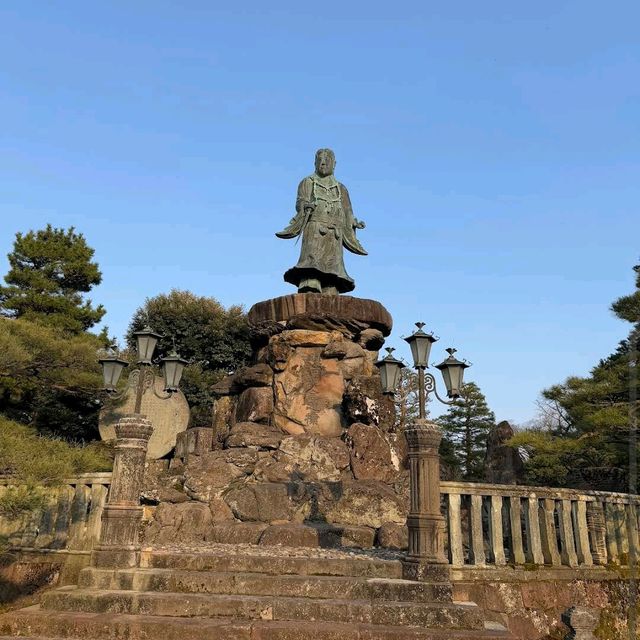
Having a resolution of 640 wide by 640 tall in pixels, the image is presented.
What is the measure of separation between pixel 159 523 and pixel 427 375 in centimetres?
498

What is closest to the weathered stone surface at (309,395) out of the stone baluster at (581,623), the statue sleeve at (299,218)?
the statue sleeve at (299,218)

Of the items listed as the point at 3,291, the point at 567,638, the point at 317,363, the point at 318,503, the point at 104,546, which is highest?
the point at 3,291

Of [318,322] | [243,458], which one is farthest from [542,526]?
[318,322]

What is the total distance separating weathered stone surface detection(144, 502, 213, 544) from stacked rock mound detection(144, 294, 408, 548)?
2cm

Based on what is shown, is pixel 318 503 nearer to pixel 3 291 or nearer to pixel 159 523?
pixel 159 523

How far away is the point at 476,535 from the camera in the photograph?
734cm

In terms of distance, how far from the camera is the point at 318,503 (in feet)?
32.9

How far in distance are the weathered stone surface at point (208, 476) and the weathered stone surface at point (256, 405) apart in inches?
62.4

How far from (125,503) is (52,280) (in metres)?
12.9

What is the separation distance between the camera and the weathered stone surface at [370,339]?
13.5m

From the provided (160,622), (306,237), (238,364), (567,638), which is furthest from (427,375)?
→ (238,364)

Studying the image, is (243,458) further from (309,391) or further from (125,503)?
(125,503)

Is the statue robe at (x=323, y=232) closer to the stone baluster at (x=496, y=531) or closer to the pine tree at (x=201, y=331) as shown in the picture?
the stone baluster at (x=496, y=531)

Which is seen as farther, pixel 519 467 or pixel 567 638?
pixel 519 467
